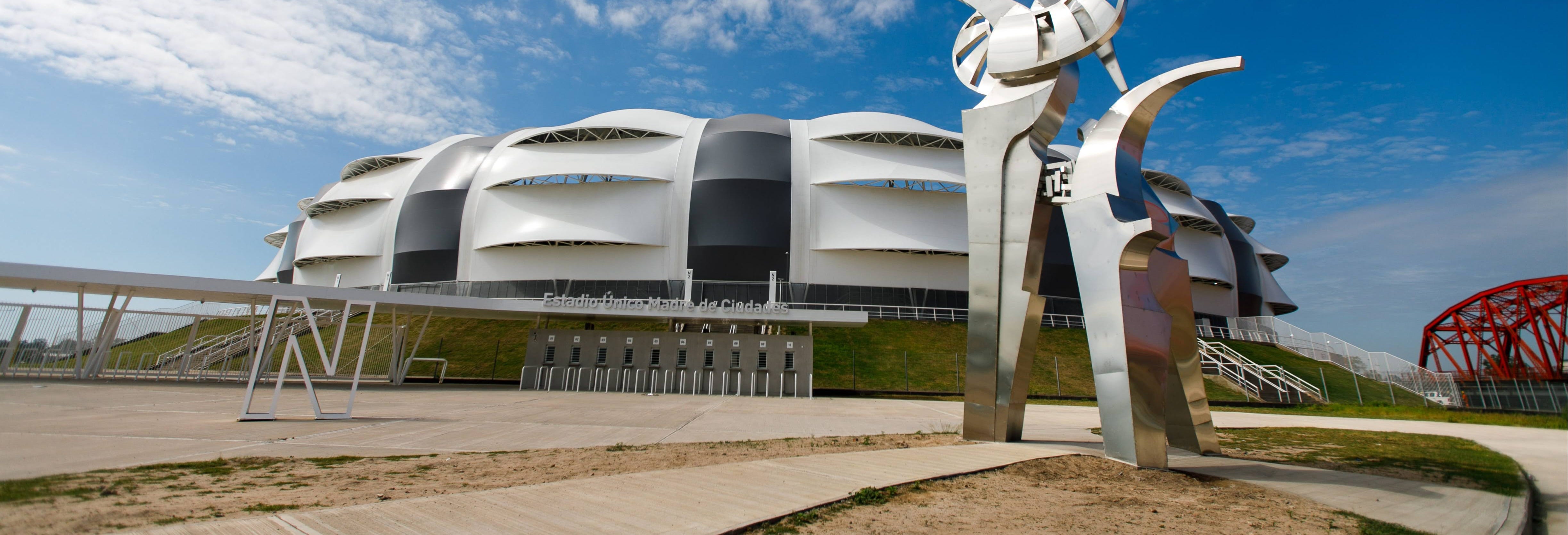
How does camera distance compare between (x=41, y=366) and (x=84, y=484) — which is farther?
(x=41, y=366)

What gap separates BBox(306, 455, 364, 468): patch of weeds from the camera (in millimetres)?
7273

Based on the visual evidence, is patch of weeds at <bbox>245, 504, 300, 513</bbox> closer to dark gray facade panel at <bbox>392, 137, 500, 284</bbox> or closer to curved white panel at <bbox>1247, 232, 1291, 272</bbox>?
dark gray facade panel at <bbox>392, 137, 500, 284</bbox>

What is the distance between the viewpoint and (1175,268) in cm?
1000

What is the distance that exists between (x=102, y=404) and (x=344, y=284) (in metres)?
38.7

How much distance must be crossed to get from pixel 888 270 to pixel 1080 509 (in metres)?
34.7

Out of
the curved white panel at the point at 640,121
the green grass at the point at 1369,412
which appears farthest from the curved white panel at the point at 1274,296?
the curved white panel at the point at 640,121

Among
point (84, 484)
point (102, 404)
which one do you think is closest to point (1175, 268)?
point (84, 484)

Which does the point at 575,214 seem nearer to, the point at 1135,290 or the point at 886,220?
the point at 886,220

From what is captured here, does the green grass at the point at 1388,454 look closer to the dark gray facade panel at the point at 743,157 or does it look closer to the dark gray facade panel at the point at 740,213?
the dark gray facade panel at the point at 740,213

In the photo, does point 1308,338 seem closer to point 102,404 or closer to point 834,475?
point 834,475

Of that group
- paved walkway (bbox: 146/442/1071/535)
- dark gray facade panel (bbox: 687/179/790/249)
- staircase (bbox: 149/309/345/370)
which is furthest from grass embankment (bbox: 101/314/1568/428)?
paved walkway (bbox: 146/442/1071/535)

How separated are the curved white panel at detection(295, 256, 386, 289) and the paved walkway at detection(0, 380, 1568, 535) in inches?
929

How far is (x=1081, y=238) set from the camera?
9578 millimetres

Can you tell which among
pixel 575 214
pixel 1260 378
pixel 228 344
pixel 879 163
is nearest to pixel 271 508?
pixel 1260 378
